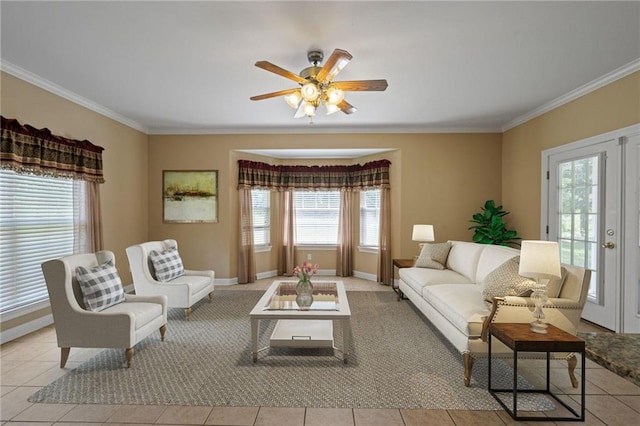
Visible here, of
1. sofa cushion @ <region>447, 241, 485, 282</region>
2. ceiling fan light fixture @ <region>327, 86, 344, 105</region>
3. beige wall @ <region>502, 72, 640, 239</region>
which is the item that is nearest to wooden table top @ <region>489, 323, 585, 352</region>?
sofa cushion @ <region>447, 241, 485, 282</region>

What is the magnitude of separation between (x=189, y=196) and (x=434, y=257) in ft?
13.6

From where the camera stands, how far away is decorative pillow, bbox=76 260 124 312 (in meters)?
2.70

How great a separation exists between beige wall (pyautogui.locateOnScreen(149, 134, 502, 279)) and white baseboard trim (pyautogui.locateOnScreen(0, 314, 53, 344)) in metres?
2.14

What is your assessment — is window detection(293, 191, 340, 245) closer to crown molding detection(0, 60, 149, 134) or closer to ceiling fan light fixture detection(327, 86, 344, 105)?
crown molding detection(0, 60, 149, 134)

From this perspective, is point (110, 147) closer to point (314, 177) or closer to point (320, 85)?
point (314, 177)

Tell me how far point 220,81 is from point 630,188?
4.41 meters

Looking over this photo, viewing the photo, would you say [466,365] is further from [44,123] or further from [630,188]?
[44,123]

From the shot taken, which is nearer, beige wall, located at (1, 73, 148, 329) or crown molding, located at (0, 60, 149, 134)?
crown molding, located at (0, 60, 149, 134)

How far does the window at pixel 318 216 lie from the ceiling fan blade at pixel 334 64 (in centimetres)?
388

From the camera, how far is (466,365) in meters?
2.42

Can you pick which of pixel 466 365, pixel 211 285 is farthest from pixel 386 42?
pixel 211 285

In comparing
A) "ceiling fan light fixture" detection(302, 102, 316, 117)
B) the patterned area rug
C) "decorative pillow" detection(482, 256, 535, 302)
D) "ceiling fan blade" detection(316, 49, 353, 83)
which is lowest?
the patterned area rug

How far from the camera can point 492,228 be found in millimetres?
4977

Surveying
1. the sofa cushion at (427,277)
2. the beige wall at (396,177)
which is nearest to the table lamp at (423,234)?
the sofa cushion at (427,277)
